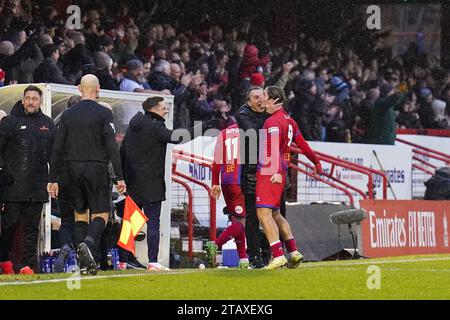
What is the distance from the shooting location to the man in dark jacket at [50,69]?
62.5 ft

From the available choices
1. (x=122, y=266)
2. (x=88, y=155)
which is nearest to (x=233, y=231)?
(x=122, y=266)

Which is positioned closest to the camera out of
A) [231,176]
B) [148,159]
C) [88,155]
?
[88,155]

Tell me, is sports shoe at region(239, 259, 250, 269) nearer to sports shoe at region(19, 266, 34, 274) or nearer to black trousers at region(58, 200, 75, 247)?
black trousers at region(58, 200, 75, 247)

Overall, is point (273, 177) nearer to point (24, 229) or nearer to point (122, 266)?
point (122, 266)

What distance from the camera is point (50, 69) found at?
19.1 m

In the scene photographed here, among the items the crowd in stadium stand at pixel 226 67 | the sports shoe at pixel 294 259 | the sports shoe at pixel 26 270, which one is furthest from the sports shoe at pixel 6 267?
the crowd in stadium stand at pixel 226 67

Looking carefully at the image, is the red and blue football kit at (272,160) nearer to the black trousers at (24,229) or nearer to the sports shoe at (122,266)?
the sports shoe at (122,266)

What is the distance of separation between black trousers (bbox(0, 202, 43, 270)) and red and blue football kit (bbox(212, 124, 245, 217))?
2239 mm

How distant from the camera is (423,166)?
88.3 ft

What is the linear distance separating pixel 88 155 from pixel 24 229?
6.33 feet

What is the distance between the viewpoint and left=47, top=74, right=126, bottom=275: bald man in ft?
43.3
